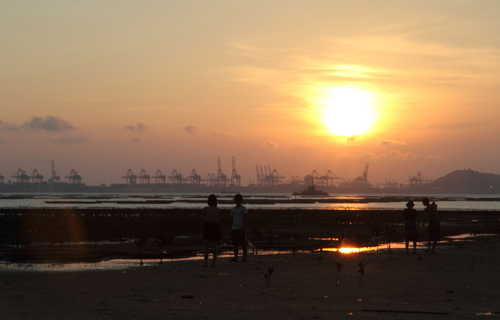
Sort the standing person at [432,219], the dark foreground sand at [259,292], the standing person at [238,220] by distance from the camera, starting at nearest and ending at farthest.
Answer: the dark foreground sand at [259,292] < the standing person at [238,220] < the standing person at [432,219]

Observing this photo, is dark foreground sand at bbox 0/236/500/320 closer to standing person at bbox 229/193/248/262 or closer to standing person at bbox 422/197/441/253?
standing person at bbox 229/193/248/262

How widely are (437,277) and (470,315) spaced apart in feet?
11.7

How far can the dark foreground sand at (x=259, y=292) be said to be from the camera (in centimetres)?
745

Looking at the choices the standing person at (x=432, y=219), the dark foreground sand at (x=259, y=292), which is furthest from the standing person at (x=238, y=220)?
the standing person at (x=432, y=219)

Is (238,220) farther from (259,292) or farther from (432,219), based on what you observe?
(432,219)

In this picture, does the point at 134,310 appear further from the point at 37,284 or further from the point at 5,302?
the point at 37,284

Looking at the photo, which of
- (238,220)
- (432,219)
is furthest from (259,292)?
(432,219)

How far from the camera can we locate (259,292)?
9078 mm

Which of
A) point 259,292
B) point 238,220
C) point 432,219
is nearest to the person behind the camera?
point 259,292

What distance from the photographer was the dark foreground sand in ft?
24.4

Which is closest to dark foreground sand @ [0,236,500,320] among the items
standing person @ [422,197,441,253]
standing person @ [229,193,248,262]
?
standing person @ [229,193,248,262]

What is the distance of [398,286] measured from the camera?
9672 mm

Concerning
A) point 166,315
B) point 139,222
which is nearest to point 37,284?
point 166,315

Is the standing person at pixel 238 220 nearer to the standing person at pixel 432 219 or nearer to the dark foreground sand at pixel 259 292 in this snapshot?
the dark foreground sand at pixel 259 292
